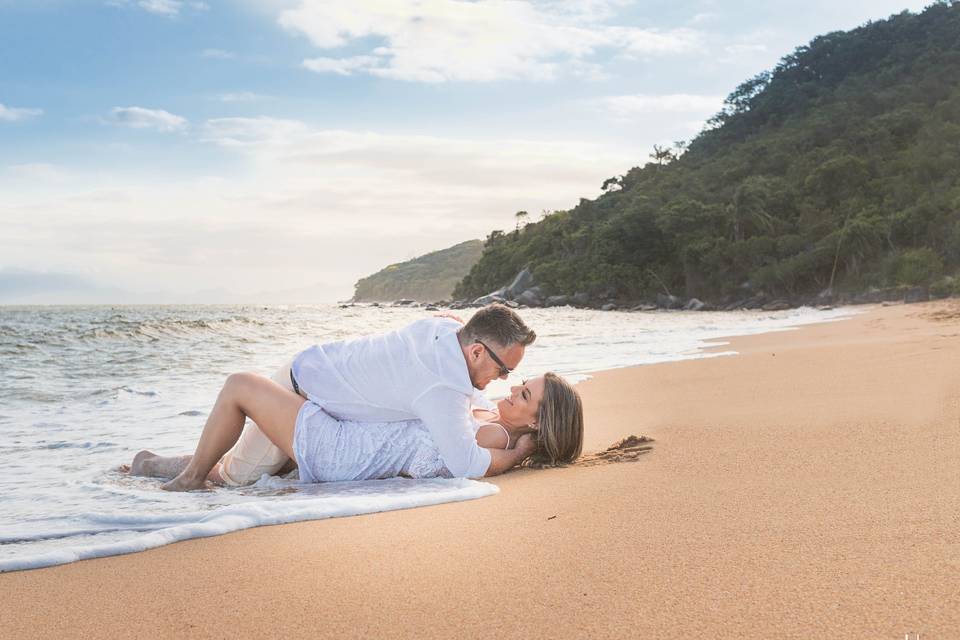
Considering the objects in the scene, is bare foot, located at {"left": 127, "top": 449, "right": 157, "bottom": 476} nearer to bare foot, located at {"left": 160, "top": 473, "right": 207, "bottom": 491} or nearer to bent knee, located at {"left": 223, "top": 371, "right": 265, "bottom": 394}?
bare foot, located at {"left": 160, "top": 473, "right": 207, "bottom": 491}

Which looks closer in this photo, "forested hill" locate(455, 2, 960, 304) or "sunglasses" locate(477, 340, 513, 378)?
"sunglasses" locate(477, 340, 513, 378)

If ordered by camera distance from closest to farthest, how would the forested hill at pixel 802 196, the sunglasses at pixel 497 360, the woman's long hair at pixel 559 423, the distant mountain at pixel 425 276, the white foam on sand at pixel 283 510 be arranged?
the white foam on sand at pixel 283 510
the sunglasses at pixel 497 360
the woman's long hair at pixel 559 423
the forested hill at pixel 802 196
the distant mountain at pixel 425 276

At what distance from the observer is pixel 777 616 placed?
147 centimetres

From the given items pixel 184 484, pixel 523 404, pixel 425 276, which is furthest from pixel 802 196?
pixel 425 276

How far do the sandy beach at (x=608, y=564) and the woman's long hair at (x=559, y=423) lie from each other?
191 millimetres

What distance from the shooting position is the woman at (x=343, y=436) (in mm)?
3430

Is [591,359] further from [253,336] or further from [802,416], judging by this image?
[253,336]

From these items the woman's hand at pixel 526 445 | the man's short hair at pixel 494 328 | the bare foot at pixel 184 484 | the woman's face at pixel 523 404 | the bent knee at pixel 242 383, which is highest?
the man's short hair at pixel 494 328

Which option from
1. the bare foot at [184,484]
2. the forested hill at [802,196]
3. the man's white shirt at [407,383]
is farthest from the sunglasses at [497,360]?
the forested hill at [802,196]

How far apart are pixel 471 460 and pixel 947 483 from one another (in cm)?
182

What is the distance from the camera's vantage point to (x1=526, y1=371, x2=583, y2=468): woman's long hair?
355 centimetres

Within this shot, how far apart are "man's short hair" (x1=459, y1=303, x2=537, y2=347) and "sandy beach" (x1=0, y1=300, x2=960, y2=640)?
2.05 ft

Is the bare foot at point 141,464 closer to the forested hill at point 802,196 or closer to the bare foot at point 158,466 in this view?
the bare foot at point 158,466

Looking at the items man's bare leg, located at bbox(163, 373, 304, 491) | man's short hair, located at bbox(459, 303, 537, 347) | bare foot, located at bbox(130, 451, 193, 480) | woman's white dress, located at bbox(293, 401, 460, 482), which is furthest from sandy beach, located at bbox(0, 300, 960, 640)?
bare foot, located at bbox(130, 451, 193, 480)
